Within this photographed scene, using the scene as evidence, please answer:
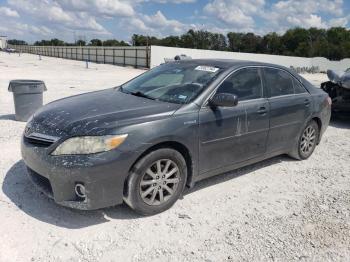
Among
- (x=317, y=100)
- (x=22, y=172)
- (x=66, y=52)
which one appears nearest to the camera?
(x=22, y=172)

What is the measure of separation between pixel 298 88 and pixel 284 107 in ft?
2.17

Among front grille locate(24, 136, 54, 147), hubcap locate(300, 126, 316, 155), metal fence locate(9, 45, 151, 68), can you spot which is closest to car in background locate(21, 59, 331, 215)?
front grille locate(24, 136, 54, 147)

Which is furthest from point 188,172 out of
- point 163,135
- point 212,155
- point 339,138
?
point 339,138

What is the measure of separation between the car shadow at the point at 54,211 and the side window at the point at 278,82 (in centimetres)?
262

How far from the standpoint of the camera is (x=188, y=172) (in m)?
4.10

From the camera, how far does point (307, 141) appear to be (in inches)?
232

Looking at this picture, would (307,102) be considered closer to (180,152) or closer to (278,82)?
(278,82)

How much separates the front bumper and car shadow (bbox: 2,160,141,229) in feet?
0.93

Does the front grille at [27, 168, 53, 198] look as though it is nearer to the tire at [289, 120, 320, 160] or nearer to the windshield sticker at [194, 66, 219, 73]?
the windshield sticker at [194, 66, 219, 73]

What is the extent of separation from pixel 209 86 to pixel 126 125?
1222 millimetres

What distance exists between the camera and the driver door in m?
4.12

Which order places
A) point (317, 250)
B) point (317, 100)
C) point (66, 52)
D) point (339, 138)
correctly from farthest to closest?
1. point (66, 52)
2. point (339, 138)
3. point (317, 100)
4. point (317, 250)

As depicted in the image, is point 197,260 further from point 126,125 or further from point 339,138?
point 339,138

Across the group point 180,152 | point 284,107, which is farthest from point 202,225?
point 284,107
